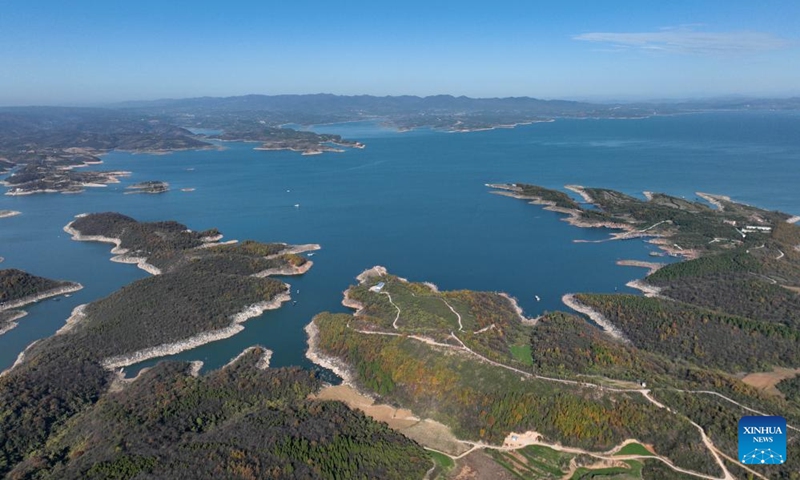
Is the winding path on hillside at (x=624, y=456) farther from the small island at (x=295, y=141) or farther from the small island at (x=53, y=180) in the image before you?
the small island at (x=295, y=141)

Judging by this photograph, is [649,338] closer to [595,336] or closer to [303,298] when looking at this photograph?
[595,336]

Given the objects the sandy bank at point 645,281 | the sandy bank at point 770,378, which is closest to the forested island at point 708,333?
the sandy bank at point 770,378

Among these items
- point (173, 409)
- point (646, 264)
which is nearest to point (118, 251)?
point (173, 409)

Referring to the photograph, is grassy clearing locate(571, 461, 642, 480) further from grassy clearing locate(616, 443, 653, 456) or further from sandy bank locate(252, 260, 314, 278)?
sandy bank locate(252, 260, 314, 278)

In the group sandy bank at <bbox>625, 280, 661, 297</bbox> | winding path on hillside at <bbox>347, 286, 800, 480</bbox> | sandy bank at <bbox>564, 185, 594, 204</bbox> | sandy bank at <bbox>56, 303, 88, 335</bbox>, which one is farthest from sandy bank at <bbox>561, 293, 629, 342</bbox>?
sandy bank at <bbox>564, 185, 594, 204</bbox>

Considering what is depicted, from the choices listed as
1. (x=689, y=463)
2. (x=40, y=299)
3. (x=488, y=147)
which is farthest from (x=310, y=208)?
(x=488, y=147)

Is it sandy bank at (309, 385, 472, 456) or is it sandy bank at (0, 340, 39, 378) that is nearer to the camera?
sandy bank at (309, 385, 472, 456)
